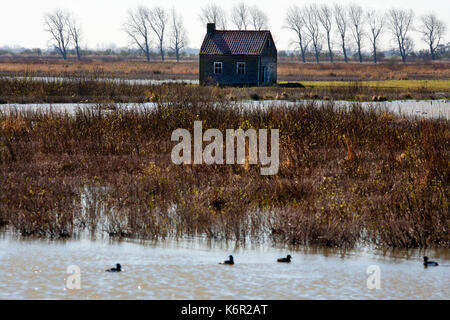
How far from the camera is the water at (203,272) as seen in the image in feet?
25.7

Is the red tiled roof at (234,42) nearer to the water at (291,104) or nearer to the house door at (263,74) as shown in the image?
the house door at (263,74)

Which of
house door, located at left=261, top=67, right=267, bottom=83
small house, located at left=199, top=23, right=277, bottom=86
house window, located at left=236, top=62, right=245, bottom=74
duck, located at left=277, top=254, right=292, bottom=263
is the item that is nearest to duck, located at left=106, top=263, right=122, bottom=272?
duck, located at left=277, top=254, right=292, bottom=263

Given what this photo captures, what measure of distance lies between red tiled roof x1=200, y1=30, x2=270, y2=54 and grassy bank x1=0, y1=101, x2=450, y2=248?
36.4 m

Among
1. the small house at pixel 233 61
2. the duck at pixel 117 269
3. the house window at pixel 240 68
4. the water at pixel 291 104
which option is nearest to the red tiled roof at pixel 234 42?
the small house at pixel 233 61

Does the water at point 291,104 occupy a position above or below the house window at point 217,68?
below

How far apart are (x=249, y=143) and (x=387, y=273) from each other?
8.45 meters

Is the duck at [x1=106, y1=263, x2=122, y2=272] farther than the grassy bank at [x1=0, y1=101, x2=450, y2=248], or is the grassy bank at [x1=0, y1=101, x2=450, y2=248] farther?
the grassy bank at [x1=0, y1=101, x2=450, y2=248]

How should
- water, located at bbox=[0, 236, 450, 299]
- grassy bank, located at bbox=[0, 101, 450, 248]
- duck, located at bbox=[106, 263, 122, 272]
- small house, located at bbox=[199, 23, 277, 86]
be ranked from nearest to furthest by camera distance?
water, located at bbox=[0, 236, 450, 299], duck, located at bbox=[106, 263, 122, 272], grassy bank, located at bbox=[0, 101, 450, 248], small house, located at bbox=[199, 23, 277, 86]

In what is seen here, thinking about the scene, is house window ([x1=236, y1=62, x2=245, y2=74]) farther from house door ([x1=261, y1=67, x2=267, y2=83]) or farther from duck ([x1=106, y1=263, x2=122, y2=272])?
duck ([x1=106, y1=263, x2=122, y2=272])

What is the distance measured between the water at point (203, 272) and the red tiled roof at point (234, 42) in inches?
1800

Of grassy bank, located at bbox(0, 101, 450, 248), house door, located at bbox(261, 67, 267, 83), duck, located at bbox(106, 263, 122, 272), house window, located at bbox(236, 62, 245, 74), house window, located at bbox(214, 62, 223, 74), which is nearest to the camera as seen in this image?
duck, located at bbox(106, 263, 122, 272)

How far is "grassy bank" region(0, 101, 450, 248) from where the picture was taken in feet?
33.6

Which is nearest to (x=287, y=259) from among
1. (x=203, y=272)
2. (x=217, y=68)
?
(x=203, y=272)

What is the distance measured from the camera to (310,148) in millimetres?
16781
